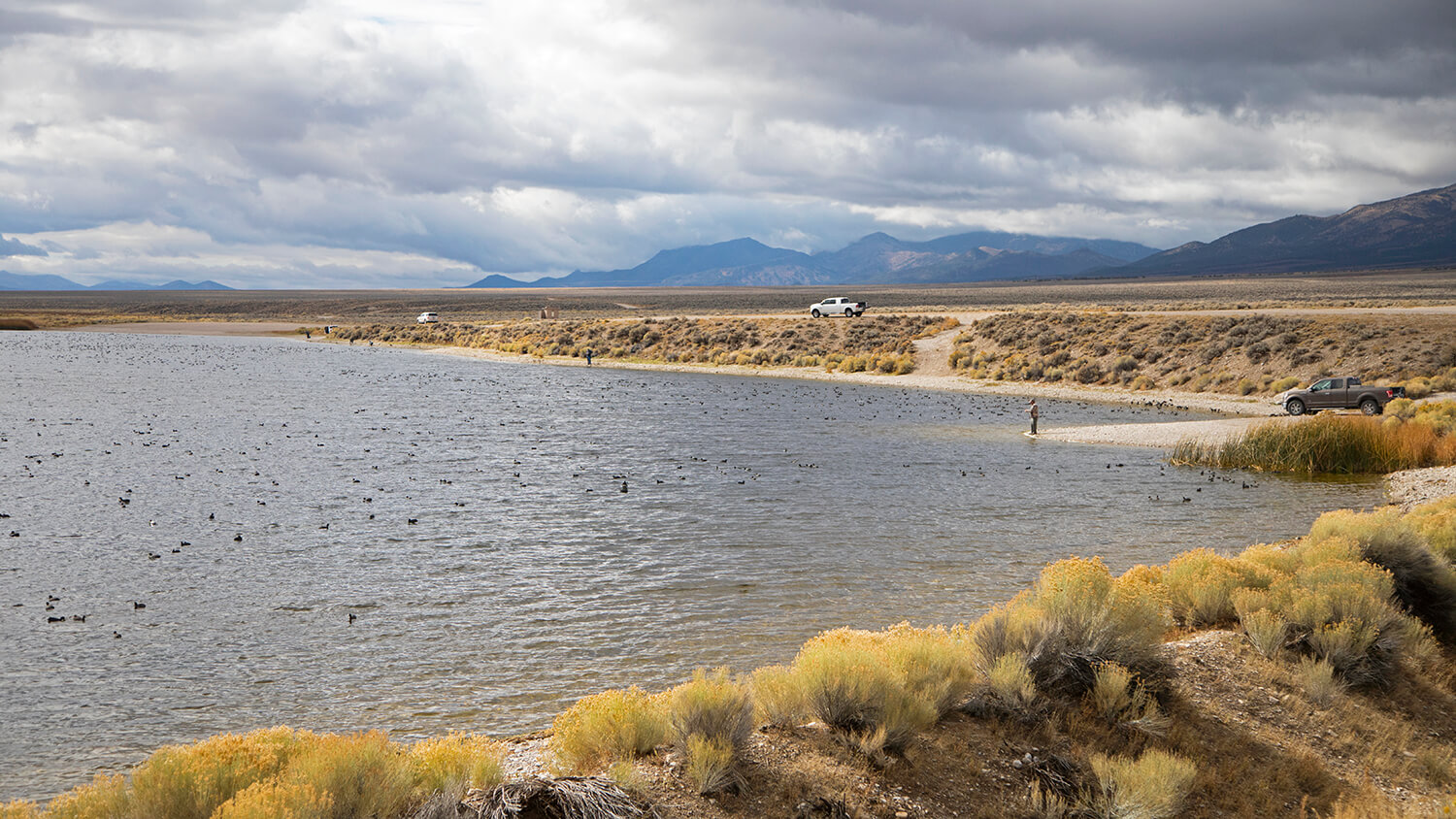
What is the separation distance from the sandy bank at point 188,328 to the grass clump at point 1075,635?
391ft

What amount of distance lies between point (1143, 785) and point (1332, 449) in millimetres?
23791

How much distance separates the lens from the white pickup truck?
85.8m

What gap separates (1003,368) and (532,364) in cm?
3565

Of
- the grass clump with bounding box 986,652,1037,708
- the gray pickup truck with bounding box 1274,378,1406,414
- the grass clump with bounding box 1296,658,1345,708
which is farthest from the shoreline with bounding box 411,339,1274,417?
the grass clump with bounding box 986,652,1037,708

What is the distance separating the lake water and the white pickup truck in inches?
1935

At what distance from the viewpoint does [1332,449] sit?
87.0 feet

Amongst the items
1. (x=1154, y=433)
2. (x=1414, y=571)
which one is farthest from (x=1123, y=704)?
(x=1154, y=433)

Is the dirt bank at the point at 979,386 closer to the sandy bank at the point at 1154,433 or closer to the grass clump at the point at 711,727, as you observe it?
the sandy bank at the point at 1154,433

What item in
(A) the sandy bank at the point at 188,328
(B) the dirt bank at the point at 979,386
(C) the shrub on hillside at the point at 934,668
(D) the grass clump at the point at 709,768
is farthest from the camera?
(A) the sandy bank at the point at 188,328

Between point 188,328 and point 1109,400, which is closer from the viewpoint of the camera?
point 1109,400

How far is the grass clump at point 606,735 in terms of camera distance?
7.49m

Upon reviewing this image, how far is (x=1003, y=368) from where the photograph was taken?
5781 cm

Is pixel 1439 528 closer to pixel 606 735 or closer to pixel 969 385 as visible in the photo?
pixel 606 735

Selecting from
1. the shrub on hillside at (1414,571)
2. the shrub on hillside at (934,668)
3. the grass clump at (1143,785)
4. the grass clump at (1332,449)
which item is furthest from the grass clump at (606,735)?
the grass clump at (1332,449)
